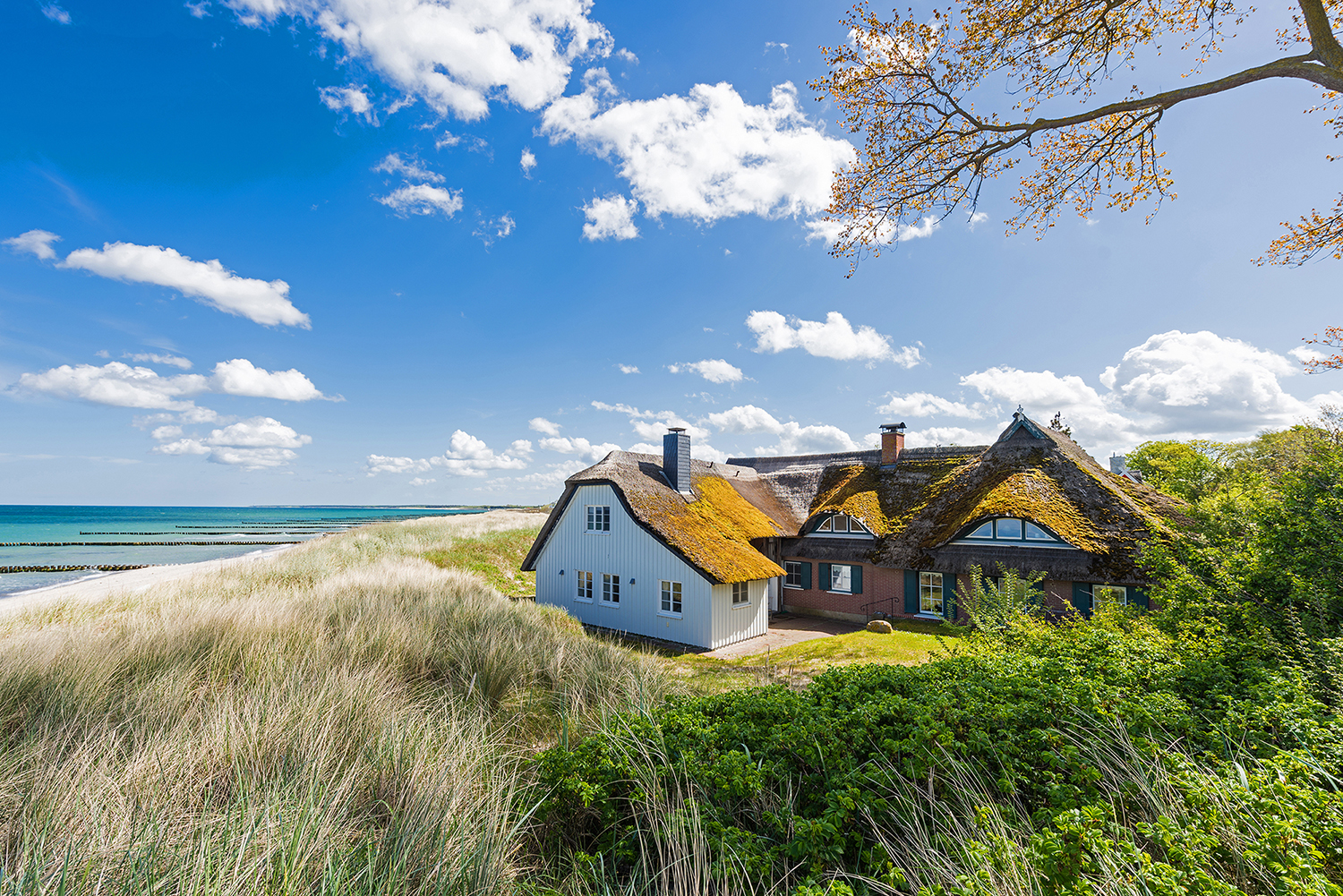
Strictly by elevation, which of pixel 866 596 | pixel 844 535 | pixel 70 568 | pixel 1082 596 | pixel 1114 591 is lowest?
pixel 70 568

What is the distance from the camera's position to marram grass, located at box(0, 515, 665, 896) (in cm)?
232

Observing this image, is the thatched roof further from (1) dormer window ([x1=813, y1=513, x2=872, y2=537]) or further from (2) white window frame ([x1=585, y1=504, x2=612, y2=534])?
(2) white window frame ([x1=585, y1=504, x2=612, y2=534])

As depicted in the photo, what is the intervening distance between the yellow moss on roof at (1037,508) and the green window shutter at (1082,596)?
96 cm

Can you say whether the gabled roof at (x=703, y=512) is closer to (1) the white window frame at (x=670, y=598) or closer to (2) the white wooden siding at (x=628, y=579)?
(2) the white wooden siding at (x=628, y=579)

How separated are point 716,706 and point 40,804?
3.84m

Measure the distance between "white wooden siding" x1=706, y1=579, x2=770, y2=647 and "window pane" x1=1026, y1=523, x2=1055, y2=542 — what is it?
23.8 ft

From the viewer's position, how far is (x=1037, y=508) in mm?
14469

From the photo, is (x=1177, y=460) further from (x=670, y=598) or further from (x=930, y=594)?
(x=670, y=598)

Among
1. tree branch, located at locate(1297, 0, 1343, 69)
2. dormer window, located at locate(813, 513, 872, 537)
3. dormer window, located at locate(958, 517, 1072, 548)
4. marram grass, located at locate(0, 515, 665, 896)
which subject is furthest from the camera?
dormer window, located at locate(813, 513, 872, 537)

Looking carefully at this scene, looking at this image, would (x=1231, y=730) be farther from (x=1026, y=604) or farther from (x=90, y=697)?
(x=1026, y=604)

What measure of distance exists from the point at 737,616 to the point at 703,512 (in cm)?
352

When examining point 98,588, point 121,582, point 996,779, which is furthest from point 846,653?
point 121,582

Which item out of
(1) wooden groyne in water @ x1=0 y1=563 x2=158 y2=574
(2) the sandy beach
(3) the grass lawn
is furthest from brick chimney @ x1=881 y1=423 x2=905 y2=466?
(1) wooden groyne in water @ x1=0 y1=563 x2=158 y2=574

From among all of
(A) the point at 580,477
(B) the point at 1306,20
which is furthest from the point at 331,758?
(A) the point at 580,477
